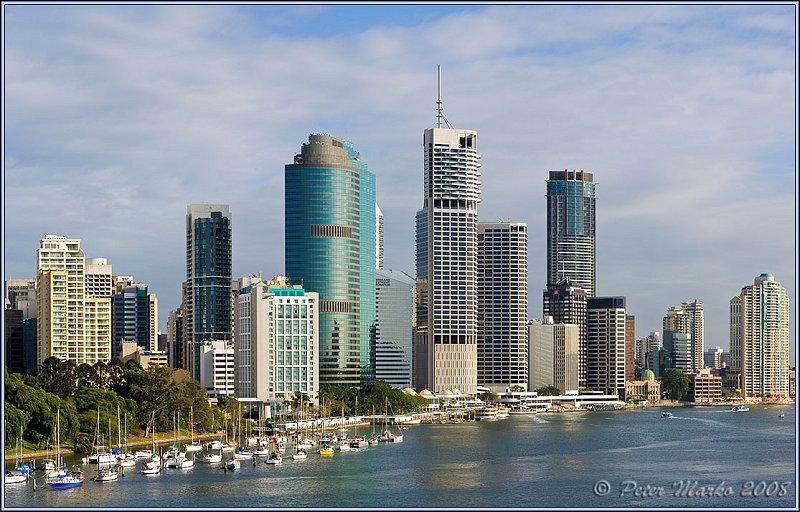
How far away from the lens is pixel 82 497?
9256 centimetres

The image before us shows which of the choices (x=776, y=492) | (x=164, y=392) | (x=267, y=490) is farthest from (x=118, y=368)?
(x=776, y=492)

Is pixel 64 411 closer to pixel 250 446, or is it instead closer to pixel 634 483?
pixel 250 446

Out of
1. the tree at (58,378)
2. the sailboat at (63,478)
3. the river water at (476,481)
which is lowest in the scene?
the river water at (476,481)

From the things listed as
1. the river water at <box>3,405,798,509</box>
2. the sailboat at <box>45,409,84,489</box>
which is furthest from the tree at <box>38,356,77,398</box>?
the sailboat at <box>45,409,84,489</box>

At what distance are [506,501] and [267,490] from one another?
753 inches

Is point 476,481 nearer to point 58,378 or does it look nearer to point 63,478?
point 63,478

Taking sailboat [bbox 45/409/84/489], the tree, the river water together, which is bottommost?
the river water

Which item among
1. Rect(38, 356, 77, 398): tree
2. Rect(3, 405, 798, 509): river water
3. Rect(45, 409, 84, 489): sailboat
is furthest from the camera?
Rect(38, 356, 77, 398): tree

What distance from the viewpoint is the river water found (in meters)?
91.3

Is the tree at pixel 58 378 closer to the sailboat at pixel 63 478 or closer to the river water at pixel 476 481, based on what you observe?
the river water at pixel 476 481

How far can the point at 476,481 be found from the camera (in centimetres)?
10481

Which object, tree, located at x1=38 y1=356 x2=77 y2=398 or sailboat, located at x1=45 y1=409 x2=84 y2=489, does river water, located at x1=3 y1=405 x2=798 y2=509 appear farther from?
tree, located at x1=38 y1=356 x2=77 y2=398

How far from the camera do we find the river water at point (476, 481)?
3595 inches

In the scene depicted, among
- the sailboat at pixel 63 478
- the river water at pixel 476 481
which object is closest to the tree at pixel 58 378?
the river water at pixel 476 481
